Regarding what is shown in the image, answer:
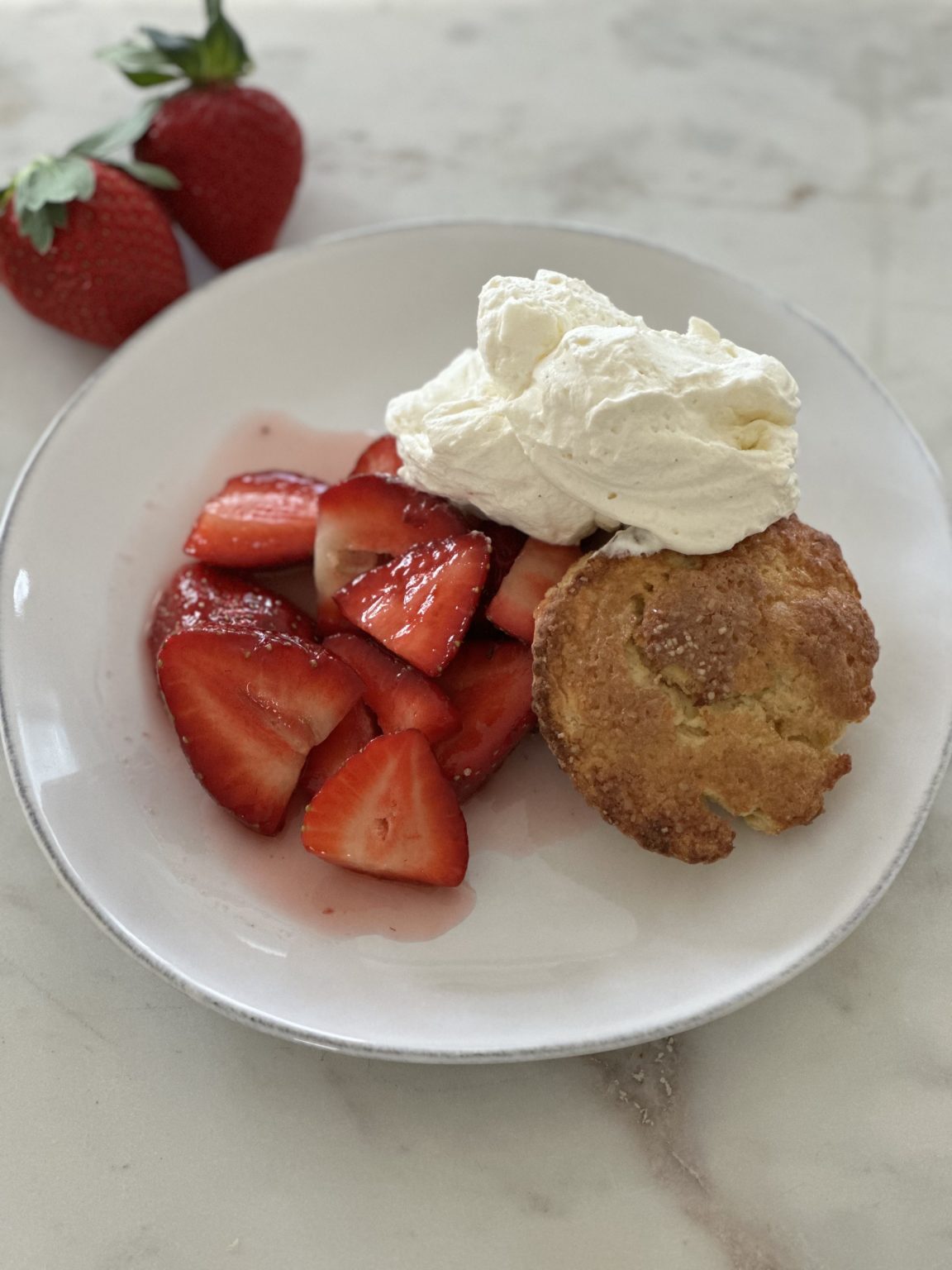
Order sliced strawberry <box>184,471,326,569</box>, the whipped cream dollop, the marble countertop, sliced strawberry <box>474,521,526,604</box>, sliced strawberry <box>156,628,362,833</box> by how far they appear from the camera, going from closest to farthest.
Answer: the marble countertop → the whipped cream dollop → sliced strawberry <box>156,628,362,833</box> → sliced strawberry <box>474,521,526,604</box> → sliced strawberry <box>184,471,326,569</box>

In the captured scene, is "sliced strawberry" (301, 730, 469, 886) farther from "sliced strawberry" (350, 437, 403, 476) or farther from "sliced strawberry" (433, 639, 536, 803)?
"sliced strawberry" (350, 437, 403, 476)

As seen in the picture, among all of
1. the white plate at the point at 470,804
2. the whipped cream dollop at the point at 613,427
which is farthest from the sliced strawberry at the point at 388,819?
the whipped cream dollop at the point at 613,427

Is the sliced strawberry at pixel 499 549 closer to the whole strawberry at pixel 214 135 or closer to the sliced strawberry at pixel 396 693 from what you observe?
the sliced strawberry at pixel 396 693

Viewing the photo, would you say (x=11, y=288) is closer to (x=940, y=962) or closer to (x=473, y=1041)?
(x=473, y=1041)

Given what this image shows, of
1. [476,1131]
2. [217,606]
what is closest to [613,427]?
[217,606]

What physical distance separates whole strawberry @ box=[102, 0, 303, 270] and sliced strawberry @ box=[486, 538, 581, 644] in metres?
1.08

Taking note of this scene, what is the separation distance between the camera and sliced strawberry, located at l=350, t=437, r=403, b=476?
2.01m

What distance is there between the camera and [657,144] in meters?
2.85

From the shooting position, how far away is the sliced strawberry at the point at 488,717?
1771 mm

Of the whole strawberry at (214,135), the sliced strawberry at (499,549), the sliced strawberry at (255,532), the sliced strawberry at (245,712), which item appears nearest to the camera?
the sliced strawberry at (245,712)

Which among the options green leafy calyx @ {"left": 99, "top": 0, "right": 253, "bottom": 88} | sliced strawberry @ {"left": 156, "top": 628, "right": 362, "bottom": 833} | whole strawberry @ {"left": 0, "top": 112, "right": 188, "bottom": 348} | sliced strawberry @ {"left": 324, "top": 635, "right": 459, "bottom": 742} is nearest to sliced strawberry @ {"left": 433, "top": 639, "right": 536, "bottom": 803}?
sliced strawberry @ {"left": 324, "top": 635, "right": 459, "bottom": 742}

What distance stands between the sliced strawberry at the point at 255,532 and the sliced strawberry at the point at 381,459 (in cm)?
10

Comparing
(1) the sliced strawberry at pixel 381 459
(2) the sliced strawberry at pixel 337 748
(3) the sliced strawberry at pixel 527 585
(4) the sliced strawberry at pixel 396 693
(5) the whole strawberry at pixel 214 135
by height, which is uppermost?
(5) the whole strawberry at pixel 214 135

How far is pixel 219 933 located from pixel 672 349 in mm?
1032
